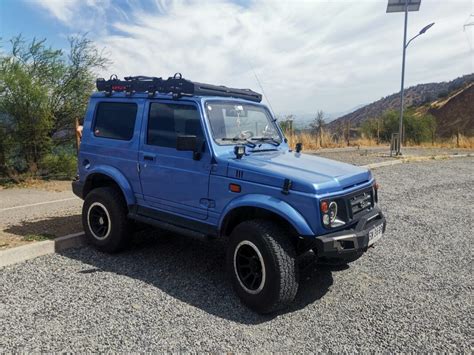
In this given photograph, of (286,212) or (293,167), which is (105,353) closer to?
(286,212)

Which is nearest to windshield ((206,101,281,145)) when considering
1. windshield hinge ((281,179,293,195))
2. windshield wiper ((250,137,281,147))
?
windshield wiper ((250,137,281,147))

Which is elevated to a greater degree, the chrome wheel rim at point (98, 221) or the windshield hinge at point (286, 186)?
the windshield hinge at point (286, 186)

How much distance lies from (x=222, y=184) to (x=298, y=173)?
79cm

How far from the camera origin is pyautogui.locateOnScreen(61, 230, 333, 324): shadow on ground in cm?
383

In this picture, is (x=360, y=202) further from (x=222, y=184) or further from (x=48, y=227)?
(x=48, y=227)

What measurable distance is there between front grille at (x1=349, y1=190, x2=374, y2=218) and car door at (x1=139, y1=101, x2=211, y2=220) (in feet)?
4.87

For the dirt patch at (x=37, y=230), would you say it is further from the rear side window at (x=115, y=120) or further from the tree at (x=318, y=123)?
the tree at (x=318, y=123)

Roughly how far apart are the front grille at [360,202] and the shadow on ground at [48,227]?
3.87 metres

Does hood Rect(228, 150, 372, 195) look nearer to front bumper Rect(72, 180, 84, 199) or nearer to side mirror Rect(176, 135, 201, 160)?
side mirror Rect(176, 135, 201, 160)

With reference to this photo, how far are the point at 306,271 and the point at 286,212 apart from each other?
1.41 meters

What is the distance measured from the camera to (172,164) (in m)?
4.46

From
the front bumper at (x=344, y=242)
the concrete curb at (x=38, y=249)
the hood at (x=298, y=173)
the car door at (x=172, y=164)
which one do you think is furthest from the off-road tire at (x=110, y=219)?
the front bumper at (x=344, y=242)

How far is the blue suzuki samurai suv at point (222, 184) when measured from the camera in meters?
3.57

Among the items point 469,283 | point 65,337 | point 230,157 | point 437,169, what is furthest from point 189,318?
point 437,169
